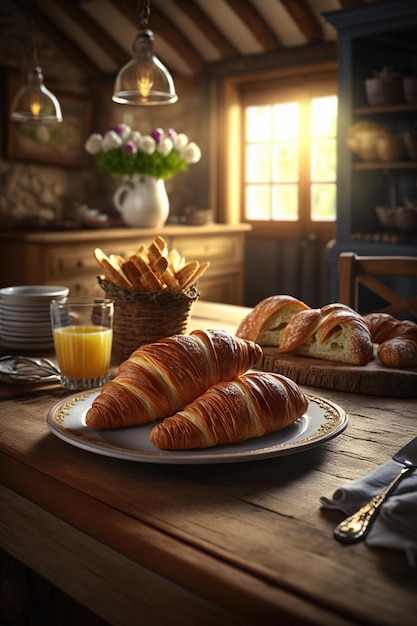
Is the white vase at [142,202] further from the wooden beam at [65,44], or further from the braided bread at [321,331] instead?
the braided bread at [321,331]

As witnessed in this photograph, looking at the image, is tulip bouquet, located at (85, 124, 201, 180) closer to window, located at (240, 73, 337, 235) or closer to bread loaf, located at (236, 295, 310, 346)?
window, located at (240, 73, 337, 235)

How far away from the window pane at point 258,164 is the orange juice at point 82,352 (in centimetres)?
401

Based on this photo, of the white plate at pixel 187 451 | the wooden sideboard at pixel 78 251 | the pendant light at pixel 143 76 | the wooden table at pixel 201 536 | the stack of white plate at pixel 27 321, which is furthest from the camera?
the wooden sideboard at pixel 78 251

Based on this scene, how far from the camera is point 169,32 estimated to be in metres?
4.71

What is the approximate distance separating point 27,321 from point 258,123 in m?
3.92

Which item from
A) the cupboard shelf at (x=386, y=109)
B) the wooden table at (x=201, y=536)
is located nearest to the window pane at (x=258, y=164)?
the cupboard shelf at (x=386, y=109)

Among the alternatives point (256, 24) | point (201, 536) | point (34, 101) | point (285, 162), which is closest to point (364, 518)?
point (201, 536)

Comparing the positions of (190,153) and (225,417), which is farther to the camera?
(190,153)

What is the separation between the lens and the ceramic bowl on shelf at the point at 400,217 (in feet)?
11.9

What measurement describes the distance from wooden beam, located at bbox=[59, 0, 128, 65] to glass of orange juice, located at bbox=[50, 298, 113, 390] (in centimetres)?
396

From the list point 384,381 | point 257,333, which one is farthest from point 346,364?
point 257,333

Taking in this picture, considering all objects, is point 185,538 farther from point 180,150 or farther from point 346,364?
point 180,150

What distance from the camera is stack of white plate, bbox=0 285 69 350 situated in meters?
1.55

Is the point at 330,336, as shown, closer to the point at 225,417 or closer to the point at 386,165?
the point at 225,417
